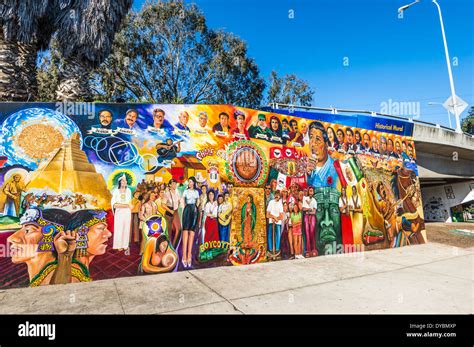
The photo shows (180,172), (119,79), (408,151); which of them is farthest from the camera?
(119,79)

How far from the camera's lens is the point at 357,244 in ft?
30.3

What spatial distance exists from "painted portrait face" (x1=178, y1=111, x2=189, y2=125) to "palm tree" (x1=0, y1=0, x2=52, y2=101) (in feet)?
14.7

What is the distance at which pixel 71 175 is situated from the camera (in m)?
5.49

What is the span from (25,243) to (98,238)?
1194 millimetres

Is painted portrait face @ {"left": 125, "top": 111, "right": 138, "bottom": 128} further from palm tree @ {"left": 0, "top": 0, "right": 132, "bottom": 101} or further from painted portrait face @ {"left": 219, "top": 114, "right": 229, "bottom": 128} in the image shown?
palm tree @ {"left": 0, "top": 0, "right": 132, "bottom": 101}

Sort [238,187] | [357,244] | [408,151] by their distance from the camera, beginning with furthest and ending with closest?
[408,151] < [357,244] < [238,187]

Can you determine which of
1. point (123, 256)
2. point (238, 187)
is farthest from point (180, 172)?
point (123, 256)

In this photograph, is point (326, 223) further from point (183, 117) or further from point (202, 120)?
point (183, 117)

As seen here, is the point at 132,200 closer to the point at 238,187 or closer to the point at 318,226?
the point at 238,187

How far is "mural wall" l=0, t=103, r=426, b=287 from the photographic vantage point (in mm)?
5203

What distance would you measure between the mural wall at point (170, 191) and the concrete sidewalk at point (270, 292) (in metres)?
0.53

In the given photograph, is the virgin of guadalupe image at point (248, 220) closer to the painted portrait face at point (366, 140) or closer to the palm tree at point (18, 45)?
the painted portrait face at point (366, 140)

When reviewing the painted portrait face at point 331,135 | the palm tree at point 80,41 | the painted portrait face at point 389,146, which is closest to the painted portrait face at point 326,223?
the painted portrait face at point 331,135
